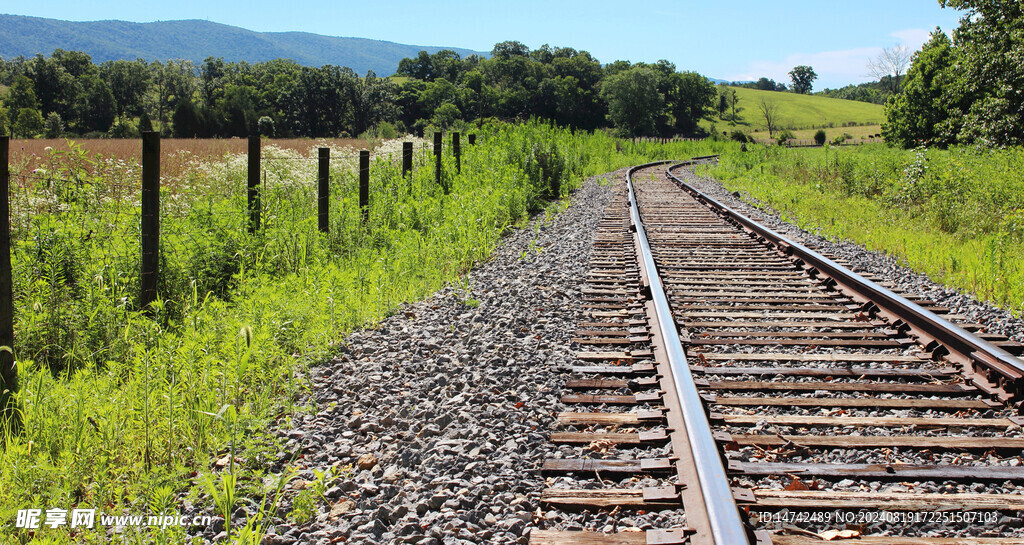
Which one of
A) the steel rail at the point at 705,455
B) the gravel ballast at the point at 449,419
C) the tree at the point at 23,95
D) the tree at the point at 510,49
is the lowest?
the gravel ballast at the point at 449,419

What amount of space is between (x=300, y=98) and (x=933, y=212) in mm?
114797

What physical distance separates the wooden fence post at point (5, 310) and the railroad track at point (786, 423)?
10.3 ft

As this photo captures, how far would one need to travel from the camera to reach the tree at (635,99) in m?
86.8

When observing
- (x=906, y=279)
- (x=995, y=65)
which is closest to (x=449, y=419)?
(x=906, y=279)

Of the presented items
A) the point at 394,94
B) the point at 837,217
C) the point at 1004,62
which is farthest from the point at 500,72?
the point at 837,217

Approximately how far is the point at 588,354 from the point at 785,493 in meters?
1.96

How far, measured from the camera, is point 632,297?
604cm

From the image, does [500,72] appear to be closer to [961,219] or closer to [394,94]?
[394,94]

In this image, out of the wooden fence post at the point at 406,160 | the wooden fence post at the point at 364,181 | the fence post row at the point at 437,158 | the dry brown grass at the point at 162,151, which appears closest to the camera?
the dry brown grass at the point at 162,151

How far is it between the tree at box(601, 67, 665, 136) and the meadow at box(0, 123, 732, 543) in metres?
80.7

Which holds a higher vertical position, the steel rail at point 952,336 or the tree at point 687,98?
the tree at point 687,98

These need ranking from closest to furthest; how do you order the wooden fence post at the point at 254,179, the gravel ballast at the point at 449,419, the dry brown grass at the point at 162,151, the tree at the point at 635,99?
the gravel ballast at the point at 449,419 → the wooden fence post at the point at 254,179 → the dry brown grass at the point at 162,151 → the tree at the point at 635,99

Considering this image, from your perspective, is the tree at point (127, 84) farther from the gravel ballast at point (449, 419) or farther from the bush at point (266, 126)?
A: the gravel ballast at point (449, 419)

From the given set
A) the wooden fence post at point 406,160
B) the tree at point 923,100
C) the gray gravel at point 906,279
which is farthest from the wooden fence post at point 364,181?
the tree at point 923,100
